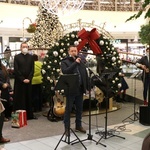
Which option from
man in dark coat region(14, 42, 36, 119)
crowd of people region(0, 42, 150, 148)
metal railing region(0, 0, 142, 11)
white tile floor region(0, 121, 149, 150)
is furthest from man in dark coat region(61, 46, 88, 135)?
metal railing region(0, 0, 142, 11)

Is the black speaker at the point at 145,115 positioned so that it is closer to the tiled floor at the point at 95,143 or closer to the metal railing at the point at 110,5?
the tiled floor at the point at 95,143

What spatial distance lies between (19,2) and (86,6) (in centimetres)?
418

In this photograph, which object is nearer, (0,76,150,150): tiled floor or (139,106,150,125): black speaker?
(0,76,150,150): tiled floor

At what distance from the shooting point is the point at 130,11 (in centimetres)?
1705

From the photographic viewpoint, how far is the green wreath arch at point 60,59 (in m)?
5.75

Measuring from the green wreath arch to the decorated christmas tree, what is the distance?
1996mm

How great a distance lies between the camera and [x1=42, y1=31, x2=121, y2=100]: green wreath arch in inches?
226

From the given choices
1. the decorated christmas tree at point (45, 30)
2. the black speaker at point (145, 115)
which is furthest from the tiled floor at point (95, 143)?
the decorated christmas tree at point (45, 30)

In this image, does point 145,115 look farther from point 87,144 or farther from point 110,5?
point 110,5

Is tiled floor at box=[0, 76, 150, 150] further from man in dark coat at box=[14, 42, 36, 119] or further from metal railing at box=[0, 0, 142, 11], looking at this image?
metal railing at box=[0, 0, 142, 11]

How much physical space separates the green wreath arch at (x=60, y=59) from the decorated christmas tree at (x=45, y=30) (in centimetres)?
200

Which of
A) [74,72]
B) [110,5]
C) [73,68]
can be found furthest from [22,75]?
[110,5]

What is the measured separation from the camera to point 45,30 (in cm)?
798

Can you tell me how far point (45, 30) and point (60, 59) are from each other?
2.39m
